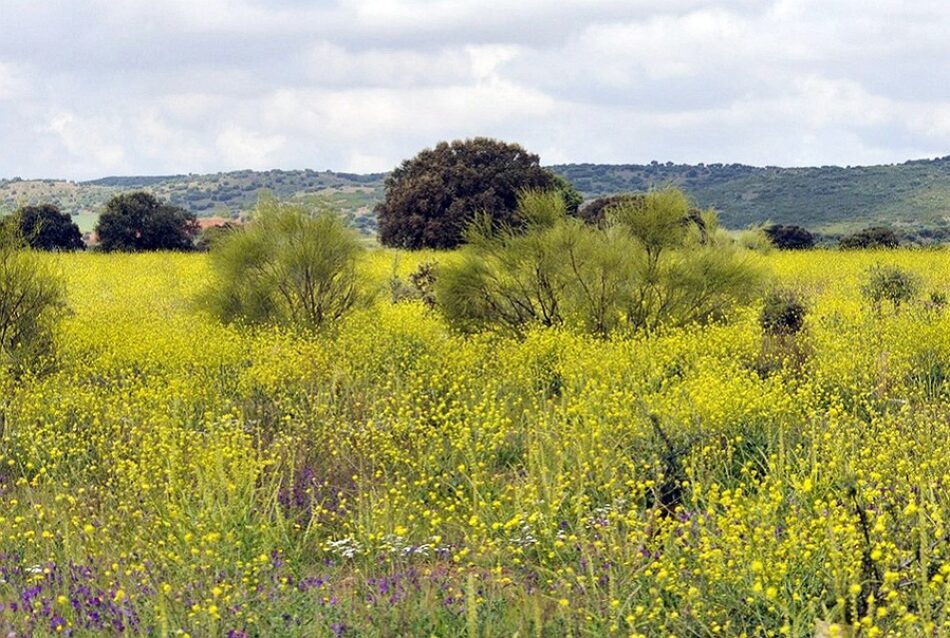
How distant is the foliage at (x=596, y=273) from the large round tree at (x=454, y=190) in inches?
878

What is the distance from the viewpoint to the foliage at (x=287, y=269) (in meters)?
15.0

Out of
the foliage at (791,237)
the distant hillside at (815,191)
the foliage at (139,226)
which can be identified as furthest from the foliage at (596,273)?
the distant hillside at (815,191)

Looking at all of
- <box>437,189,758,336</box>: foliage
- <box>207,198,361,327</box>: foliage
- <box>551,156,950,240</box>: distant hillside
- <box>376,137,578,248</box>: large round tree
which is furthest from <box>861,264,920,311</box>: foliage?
<box>551,156,950,240</box>: distant hillside

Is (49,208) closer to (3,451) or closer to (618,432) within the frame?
(3,451)

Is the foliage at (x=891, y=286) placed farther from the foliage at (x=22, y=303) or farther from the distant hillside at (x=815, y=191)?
the distant hillside at (x=815, y=191)

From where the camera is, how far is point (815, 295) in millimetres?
20422

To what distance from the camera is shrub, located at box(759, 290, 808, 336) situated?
1608cm

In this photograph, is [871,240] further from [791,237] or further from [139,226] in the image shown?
[139,226]

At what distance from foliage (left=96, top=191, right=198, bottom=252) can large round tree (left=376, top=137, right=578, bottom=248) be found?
28.1ft

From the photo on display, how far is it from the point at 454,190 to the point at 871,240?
15.9 meters

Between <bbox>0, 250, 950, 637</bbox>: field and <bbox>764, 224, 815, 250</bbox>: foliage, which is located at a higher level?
<bbox>764, 224, 815, 250</bbox>: foliage

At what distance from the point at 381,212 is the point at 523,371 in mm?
30029

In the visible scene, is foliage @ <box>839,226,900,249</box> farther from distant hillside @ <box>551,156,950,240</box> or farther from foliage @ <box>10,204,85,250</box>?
foliage @ <box>10,204,85,250</box>

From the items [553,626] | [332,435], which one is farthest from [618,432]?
[553,626]
